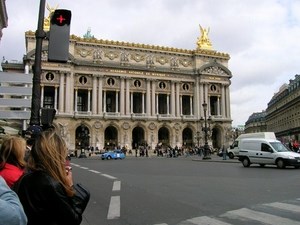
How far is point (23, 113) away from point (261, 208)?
6073 millimetres

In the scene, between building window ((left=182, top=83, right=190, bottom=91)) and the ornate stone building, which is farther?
building window ((left=182, top=83, right=190, bottom=91))

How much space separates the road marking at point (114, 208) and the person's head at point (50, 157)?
19.0ft

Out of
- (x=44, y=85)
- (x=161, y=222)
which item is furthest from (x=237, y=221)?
(x=44, y=85)

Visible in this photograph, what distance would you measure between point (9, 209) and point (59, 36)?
4.93 metres

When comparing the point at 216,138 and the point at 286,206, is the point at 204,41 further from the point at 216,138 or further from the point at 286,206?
the point at 286,206

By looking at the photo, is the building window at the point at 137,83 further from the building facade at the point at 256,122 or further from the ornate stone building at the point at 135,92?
the building facade at the point at 256,122

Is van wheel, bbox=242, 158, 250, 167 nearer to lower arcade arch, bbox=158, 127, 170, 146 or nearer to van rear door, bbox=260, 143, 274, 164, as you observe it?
van rear door, bbox=260, 143, 274, 164

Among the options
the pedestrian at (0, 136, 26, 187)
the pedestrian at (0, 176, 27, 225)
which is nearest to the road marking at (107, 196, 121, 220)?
the pedestrian at (0, 136, 26, 187)

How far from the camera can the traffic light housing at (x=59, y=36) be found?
20.5 ft

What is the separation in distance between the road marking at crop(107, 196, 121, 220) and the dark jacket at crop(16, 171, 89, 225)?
5.87 metres

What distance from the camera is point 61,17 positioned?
21.5 ft

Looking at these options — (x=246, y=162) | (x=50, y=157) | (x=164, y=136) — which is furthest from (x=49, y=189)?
(x=164, y=136)

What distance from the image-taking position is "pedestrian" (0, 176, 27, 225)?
1.87 metres

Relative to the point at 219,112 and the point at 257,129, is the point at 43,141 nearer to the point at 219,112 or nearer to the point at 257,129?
the point at 219,112
